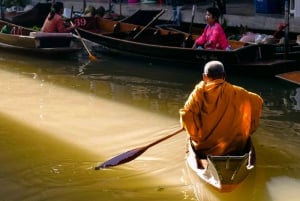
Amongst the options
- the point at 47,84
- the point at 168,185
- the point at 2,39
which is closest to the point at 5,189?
the point at 168,185

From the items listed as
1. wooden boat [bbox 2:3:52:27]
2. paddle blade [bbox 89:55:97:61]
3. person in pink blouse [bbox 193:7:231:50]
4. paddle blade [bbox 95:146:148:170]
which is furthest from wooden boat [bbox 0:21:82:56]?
paddle blade [bbox 95:146:148:170]

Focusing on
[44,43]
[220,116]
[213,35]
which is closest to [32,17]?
[44,43]

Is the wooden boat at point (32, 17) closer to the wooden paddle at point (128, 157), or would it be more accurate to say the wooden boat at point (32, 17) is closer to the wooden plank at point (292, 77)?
the wooden plank at point (292, 77)

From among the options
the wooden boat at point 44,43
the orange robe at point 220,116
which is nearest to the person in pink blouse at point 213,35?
the wooden boat at point 44,43

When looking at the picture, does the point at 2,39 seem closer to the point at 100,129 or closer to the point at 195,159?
the point at 100,129

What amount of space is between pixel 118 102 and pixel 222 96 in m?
3.88

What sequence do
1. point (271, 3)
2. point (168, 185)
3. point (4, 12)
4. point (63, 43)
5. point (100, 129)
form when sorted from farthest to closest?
point (4, 12) → point (271, 3) → point (63, 43) → point (100, 129) → point (168, 185)

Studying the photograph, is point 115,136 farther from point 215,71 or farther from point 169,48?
point 169,48

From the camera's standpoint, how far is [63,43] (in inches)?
484

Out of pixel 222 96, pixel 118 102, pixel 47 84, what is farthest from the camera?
pixel 47 84

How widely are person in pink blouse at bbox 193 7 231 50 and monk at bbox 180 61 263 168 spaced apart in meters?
4.70

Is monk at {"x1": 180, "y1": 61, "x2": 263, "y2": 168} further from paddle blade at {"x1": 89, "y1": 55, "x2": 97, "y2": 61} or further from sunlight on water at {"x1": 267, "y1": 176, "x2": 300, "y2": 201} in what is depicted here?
paddle blade at {"x1": 89, "y1": 55, "x2": 97, "y2": 61}

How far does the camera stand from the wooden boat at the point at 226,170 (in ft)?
14.1

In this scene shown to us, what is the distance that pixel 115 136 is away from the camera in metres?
6.70
